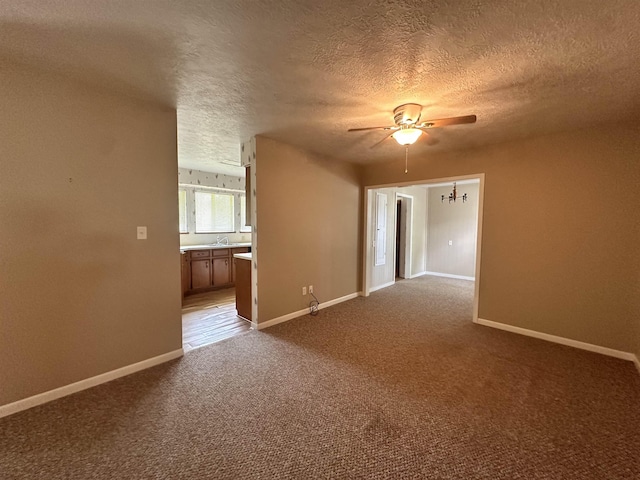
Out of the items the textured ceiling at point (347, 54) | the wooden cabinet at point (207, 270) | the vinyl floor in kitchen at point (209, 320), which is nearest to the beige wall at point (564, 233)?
the textured ceiling at point (347, 54)

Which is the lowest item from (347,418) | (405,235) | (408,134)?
(347,418)

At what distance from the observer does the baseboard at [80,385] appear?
6.42ft

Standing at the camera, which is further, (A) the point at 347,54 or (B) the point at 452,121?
(B) the point at 452,121

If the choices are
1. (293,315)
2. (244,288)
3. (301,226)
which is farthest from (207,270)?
(301,226)

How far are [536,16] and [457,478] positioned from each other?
96.1 inches

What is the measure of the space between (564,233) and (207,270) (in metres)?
5.53

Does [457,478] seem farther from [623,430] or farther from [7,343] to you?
[7,343]

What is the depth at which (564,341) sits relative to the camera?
3.13 meters

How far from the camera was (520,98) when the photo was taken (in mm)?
2309

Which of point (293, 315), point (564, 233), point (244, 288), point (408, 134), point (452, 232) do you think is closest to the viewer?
point (408, 134)

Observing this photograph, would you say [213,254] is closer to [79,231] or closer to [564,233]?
[79,231]

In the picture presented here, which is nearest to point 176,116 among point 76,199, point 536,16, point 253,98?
point 253,98

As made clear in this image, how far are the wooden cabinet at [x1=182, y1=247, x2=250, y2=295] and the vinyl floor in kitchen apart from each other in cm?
25

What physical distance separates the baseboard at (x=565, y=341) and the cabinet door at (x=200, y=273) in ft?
15.4
